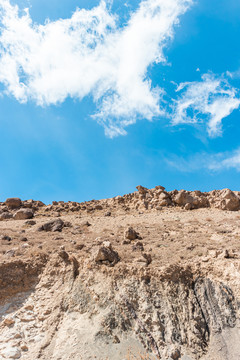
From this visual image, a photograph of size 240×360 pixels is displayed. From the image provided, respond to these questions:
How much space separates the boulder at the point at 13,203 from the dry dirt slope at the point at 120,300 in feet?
48.4

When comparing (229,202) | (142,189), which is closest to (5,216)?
(142,189)

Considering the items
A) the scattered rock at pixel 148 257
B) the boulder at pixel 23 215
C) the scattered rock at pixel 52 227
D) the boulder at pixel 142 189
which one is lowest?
Result: the scattered rock at pixel 148 257

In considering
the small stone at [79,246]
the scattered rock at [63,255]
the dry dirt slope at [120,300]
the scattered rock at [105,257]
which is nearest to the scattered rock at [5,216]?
the dry dirt slope at [120,300]

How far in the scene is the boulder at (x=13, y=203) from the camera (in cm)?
2706

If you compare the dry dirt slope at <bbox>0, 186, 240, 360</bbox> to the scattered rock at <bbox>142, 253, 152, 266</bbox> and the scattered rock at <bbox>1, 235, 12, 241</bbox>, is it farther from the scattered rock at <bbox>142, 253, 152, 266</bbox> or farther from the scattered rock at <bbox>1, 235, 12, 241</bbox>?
the scattered rock at <bbox>1, 235, 12, 241</bbox>

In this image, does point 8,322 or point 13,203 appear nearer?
point 8,322

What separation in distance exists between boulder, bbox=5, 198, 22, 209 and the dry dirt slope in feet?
48.4

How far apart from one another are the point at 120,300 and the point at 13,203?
871 inches

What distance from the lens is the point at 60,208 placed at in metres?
26.1

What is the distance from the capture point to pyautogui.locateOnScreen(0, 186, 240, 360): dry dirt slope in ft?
24.7

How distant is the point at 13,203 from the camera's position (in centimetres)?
2727

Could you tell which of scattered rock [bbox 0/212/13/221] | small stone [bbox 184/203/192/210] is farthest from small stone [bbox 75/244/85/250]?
small stone [bbox 184/203/192/210]

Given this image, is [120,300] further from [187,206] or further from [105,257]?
[187,206]

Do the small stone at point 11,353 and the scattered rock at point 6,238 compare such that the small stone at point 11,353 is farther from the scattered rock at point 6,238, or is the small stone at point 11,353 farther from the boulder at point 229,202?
the boulder at point 229,202
